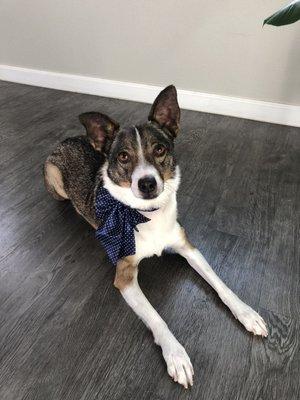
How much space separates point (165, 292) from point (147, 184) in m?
0.61

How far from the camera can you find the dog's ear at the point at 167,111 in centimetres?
166

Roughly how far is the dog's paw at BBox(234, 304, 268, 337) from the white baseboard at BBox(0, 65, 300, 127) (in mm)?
2386

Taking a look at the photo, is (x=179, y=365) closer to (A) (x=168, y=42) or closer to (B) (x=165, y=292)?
(B) (x=165, y=292)

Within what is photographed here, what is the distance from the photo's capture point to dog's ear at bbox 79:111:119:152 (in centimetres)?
164

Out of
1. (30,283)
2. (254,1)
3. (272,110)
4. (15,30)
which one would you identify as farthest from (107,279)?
(15,30)

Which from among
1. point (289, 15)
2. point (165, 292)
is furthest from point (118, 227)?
point (289, 15)

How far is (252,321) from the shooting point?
158cm

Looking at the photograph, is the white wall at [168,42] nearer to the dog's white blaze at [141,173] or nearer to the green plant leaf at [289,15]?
the green plant leaf at [289,15]

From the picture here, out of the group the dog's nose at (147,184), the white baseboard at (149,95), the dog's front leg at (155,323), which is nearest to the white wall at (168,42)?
the white baseboard at (149,95)

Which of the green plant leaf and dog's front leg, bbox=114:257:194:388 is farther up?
the green plant leaf

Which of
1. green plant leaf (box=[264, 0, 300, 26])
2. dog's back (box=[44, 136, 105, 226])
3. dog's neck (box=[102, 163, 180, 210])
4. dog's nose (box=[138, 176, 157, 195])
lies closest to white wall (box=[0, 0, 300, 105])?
green plant leaf (box=[264, 0, 300, 26])

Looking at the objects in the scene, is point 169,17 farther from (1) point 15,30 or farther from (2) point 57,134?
(1) point 15,30

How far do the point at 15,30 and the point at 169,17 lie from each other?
7.02 ft

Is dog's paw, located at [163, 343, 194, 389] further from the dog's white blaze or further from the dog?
the dog's white blaze
